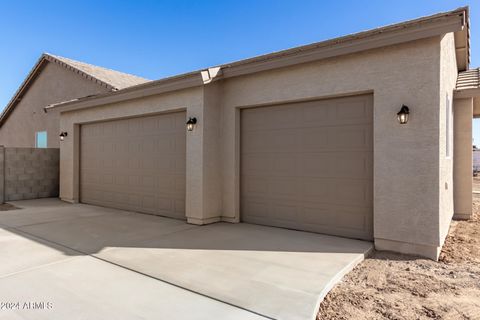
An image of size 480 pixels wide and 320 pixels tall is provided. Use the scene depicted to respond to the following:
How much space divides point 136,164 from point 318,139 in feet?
17.9

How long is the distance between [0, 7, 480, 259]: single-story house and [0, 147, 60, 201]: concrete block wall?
147 inches

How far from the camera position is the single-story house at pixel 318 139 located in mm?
4957

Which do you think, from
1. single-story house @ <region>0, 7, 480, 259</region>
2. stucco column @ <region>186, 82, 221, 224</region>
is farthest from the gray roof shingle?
stucco column @ <region>186, 82, 221, 224</region>

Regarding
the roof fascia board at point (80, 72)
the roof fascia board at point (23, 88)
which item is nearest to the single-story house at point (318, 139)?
the roof fascia board at point (80, 72)

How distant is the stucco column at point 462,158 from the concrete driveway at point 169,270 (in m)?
4.92

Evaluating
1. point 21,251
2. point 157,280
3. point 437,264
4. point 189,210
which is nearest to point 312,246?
point 437,264

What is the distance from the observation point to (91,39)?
727 inches

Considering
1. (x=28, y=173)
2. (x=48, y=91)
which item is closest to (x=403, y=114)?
(x=28, y=173)

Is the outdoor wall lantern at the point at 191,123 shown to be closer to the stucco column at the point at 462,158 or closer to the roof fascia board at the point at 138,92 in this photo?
the roof fascia board at the point at 138,92

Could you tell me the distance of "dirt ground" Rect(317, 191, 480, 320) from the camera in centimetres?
313

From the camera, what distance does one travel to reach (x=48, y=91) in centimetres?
1767

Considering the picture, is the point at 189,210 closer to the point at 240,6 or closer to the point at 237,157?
the point at 237,157

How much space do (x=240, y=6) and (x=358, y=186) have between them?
10681 millimetres

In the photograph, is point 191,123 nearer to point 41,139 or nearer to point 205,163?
point 205,163
